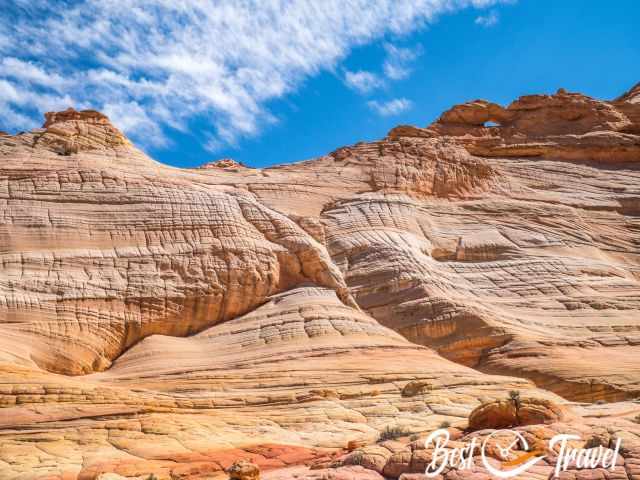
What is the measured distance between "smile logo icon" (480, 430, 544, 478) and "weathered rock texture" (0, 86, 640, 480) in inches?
68.3

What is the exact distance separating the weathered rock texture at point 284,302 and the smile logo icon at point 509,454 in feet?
5.69

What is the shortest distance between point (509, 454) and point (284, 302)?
48.7ft

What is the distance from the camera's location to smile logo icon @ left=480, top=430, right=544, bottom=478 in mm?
11117

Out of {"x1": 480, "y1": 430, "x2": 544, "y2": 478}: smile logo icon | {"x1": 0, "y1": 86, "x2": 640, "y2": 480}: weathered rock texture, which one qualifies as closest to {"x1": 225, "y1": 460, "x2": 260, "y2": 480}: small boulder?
{"x1": 0, "y1": 86, "x2": 640, "y2": 480}: weathered rock texture

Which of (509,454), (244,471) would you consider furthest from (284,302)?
(509,454)

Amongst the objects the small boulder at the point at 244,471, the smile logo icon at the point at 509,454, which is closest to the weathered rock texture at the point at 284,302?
the small boulder at the point at 244,471

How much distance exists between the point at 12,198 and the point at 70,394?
12.1m

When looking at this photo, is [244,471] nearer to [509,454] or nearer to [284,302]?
[509,454]

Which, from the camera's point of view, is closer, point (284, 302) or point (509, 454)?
point (509, 454)

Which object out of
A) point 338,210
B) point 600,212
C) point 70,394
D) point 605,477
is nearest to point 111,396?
point 70,394

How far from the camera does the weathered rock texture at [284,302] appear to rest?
15961 millimetres

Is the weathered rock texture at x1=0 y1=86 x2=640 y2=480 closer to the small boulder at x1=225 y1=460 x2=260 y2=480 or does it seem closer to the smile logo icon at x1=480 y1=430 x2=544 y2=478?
the small boulder at x1=225 y1=460 x2=260 y2=480

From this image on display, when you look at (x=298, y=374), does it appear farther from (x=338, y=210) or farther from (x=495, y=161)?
(x=495, y=161)

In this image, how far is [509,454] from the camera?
465 inches
